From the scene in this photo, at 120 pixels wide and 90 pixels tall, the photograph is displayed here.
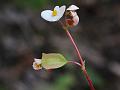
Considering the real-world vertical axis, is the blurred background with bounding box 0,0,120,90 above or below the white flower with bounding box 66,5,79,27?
below

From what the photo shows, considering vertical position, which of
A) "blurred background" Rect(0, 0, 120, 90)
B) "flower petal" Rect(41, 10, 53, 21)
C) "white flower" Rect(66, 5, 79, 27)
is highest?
"flower petal" Rect(41, 10, 53, 21)

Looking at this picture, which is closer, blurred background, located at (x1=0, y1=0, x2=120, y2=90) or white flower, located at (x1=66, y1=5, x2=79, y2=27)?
white flower, located at (x1=66, y1=5, x2=79, y2=27)

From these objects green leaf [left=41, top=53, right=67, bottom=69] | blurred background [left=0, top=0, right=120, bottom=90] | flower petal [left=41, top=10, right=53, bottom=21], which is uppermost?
flower petal [left=41, top=10, right=53, bottom=21]

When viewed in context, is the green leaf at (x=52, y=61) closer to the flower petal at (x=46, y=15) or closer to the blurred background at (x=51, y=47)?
the flower petal at (x=46, y=15)

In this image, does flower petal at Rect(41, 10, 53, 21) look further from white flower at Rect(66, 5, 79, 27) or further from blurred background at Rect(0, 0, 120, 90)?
blurred background at Rect(0, 0, 120, 90)

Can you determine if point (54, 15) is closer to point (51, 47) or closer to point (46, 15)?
point (46, 15)

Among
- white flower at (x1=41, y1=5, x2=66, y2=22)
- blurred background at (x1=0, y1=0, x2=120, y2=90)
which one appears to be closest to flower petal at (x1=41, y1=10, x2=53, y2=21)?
white flower at (x1=41, y1=5, x2=66, y2=22)

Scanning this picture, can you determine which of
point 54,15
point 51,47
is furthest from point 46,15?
point 51,47

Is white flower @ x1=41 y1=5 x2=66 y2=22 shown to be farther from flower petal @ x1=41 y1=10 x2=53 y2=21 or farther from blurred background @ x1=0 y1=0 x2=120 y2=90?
blurred background @ x1=0 y1=0 x2=120 y2=90

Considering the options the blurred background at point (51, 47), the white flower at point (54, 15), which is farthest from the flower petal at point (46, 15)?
the blurred background at point (51, 47)
